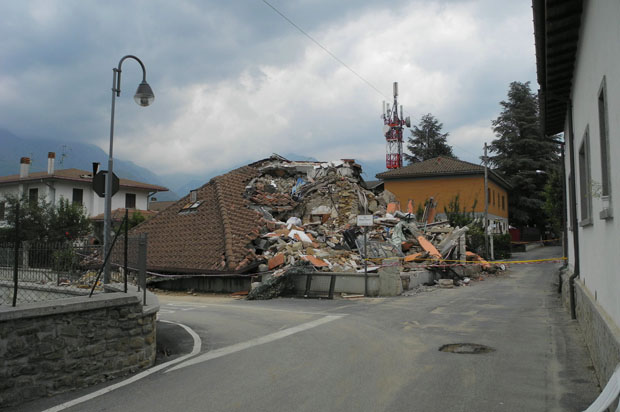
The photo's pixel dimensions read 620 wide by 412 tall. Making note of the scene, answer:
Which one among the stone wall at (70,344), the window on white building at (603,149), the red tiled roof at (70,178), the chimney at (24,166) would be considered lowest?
the stone wall at (70,344)

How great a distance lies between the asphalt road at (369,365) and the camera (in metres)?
5.88

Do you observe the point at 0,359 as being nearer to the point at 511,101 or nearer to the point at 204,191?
the point at 204,191

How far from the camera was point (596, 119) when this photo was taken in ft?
21.1

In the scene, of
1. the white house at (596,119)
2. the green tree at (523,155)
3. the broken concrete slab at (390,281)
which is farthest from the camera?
the green tree at (523,155)

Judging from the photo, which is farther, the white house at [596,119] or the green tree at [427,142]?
the green tree at [427,142]

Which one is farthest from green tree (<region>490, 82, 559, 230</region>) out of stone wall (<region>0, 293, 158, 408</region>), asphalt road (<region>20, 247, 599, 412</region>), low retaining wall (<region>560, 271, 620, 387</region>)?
stone wall (<region>0, 293, 158, 408</region>)

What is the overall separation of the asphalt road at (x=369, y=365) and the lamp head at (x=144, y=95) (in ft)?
17.7

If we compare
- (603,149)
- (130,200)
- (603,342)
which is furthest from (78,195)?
(603,342)

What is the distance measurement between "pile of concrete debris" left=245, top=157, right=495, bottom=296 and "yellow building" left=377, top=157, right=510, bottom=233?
11450 millimetres

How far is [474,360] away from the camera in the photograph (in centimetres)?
783

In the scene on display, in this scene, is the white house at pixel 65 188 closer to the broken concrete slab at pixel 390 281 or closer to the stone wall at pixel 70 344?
the broken concrete slab at pixel 390 281

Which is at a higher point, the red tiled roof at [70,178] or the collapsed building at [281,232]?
the red tiled roof at [70,178]

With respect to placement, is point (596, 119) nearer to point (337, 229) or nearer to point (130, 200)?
point (337, 229)

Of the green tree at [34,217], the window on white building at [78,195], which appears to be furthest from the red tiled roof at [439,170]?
the green tree at [34,217]
